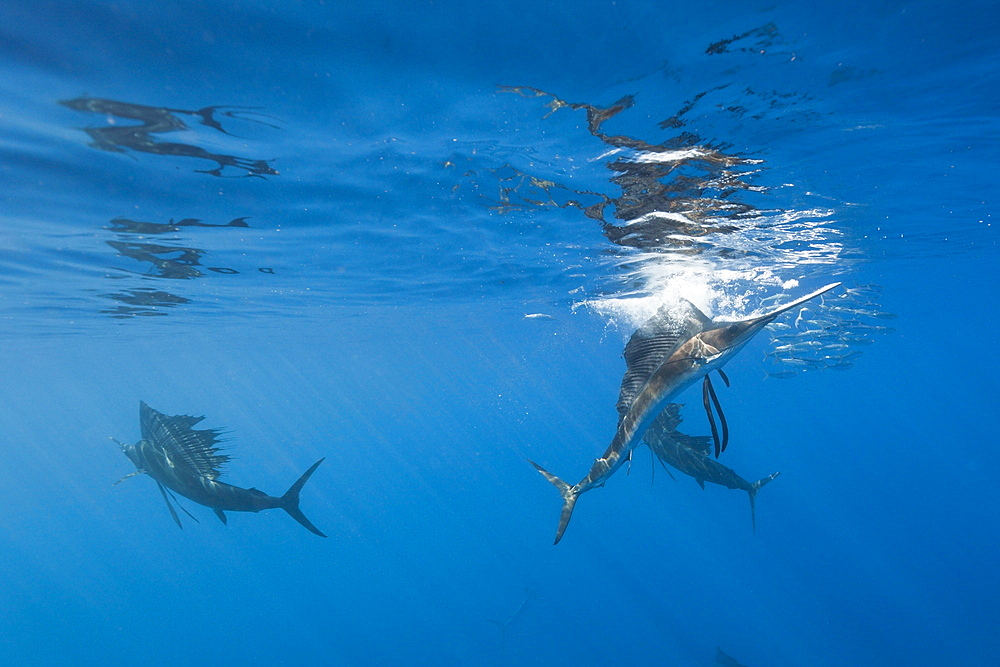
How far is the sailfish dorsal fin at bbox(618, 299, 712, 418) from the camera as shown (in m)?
4.67

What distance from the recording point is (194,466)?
309 inches

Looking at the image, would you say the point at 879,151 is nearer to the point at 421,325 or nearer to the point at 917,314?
the point at 421,325

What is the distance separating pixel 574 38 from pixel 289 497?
24.6 feet

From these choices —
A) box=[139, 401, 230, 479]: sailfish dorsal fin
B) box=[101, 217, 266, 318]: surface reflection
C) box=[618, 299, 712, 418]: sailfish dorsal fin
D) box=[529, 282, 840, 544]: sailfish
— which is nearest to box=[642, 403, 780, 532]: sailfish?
A: box=[529, 282, 840, 544]: sailfish

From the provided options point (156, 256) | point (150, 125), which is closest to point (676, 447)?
point (150, 125)

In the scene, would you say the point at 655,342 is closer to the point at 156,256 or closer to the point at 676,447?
the point at 676,447

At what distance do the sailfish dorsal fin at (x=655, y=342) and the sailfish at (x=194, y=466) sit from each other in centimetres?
517

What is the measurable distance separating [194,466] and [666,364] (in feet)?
23.6

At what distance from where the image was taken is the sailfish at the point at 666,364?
12.8ft

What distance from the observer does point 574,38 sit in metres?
5.67

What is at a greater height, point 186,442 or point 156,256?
point 156,256

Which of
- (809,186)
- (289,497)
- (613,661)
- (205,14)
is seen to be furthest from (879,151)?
(613,661)

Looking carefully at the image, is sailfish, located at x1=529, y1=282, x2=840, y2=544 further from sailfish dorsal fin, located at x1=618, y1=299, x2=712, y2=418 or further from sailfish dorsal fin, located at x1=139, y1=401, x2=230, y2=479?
sailfish dorsal fin, located at x1=139, y1=401, x2=230, y2=479

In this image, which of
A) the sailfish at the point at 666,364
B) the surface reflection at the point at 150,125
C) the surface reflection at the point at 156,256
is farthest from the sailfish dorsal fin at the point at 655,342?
the surface reflection at the point at 156,256
